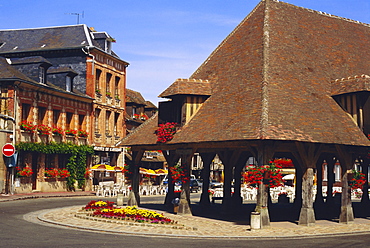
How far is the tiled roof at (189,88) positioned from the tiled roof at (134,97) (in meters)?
33.8

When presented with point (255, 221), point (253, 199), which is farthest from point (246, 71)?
point (253, 199)

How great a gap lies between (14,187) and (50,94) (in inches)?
293

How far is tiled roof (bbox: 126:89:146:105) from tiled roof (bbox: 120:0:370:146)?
105 feet

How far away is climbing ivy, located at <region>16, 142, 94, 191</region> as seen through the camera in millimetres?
39406

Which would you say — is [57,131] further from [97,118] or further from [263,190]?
[263,190]

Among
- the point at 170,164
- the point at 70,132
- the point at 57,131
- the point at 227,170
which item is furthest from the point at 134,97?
the point at 227,170

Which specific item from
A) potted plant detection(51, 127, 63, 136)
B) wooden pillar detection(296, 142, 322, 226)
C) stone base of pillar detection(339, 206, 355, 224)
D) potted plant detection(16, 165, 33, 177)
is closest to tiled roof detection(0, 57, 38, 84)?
potted plant detection(51, 127, 63, 136)

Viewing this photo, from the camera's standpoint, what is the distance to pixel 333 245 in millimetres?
15492

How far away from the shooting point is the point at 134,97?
2359 inches

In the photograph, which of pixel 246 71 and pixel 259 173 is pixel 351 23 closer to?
pixel 246 71

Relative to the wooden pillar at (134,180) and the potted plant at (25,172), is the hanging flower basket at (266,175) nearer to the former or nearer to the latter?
the wooden pillar at (134,180)

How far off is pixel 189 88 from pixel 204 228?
6.62 metres

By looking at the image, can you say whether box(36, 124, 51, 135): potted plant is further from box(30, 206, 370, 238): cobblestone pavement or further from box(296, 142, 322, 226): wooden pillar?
box(296, 142, 322, 226): wooden pillar

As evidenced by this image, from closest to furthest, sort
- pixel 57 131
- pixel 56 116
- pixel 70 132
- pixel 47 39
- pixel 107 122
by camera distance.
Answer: pixel 57 131, pixel 56 116, pixel 70 132, pixel 47 39, pixel 107 122
